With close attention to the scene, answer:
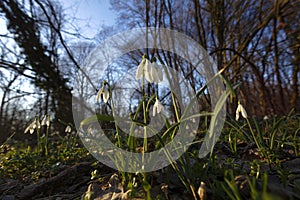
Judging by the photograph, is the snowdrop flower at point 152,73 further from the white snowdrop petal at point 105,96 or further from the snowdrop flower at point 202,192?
the snowdrop flower at point 202,192

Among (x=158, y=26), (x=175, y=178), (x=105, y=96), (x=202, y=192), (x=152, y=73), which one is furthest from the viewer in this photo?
(x=158, y=26)

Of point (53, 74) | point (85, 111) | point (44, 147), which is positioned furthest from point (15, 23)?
point (44, 147)

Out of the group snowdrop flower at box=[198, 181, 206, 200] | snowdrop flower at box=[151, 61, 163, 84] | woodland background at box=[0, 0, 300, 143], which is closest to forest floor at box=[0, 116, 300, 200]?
snowdrop flower at box=[198, 181, 206, 200]

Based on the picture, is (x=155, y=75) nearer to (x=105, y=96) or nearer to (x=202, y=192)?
(x=105, y=96)

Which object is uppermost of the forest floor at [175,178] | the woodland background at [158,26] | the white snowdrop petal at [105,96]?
the woodland background at [158,26]

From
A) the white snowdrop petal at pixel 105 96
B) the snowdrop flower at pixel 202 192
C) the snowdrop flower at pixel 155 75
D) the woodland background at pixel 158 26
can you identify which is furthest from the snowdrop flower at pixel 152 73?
the woodland background at pixel 158 26

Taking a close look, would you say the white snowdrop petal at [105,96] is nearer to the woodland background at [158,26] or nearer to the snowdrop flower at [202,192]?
the snowdrop flower at [202,192]

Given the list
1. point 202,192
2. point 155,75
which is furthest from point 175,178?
point 155,75

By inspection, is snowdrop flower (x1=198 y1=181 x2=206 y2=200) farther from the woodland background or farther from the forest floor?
the woodland background

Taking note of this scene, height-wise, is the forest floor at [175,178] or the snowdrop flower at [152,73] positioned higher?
the snowdrop flower at [152,73]

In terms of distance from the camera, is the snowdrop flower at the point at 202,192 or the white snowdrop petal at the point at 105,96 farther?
the white snowdrop petal at the point at 105,96

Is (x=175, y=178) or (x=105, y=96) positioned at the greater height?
(x=105, y=96)

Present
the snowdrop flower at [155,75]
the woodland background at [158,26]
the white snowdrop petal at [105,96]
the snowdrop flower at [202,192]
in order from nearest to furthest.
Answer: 1. the snowdrop flower at [202,192]
2. the snowdrop flower at [155,75]
3. the white snowdrop petal at [105,96]
4. the woodland background at [158,26]

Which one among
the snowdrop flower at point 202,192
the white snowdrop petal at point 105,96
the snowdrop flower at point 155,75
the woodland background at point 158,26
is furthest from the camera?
the woodland background at point 158,26
